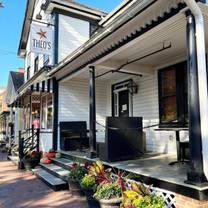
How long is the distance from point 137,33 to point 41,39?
19.2 feet

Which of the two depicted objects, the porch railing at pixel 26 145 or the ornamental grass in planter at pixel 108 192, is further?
the porch railing at pixel 26 145

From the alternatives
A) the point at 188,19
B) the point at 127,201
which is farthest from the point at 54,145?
the point at 188,19

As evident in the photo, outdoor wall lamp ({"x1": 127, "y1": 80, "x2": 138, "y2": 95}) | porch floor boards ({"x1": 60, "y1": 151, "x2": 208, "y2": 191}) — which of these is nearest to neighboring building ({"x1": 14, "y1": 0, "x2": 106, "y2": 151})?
outdoor wall lamp ({"x1": 127, "y1": 80, "x2": 138, "y2": 95})

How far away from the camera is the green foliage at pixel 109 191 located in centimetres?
403

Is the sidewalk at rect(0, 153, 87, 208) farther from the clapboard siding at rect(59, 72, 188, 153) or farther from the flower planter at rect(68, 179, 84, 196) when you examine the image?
the clapboard siding at rect(59, 72, 188, 153)

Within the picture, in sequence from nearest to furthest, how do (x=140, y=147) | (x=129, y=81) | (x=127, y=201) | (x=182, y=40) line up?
(x=127, y=201) < (x=182, y=40) < (x=140, y=147) < (x=129, y=81)

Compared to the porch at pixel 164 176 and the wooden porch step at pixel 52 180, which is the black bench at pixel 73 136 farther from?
the porch at pixel 164 176

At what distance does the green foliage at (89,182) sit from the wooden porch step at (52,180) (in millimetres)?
1438

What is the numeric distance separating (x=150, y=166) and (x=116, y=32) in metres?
2.89

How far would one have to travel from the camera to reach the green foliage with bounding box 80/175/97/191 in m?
4.42

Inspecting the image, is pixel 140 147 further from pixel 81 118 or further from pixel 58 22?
pixel 58 22

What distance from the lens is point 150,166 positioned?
16.6 ft

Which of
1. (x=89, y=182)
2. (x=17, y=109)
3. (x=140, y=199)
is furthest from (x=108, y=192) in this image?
(x=17, y=109)

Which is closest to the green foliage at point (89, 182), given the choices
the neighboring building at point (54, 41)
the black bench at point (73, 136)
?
the black bench at point (73, 136)
